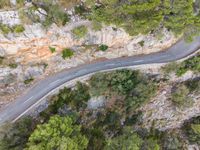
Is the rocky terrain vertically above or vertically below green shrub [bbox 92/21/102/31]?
below

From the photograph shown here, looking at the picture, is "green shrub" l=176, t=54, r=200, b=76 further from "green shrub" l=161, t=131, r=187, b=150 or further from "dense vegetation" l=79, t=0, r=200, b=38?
"green shrub" l=161, t=131, r=187, b=150

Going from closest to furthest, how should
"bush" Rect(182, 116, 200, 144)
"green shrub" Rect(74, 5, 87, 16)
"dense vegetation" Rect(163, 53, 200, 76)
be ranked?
"green shrub" Rect(74, 5, 87, 16) → "dense vegetation" Rect(163, 53, 200, 76) → "bush" Rect(182, 116, 200, 144)

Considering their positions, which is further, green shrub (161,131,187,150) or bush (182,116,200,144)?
green shrub (161,131,187,150)

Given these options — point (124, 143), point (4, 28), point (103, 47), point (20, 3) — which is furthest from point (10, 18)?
point (124, 143)

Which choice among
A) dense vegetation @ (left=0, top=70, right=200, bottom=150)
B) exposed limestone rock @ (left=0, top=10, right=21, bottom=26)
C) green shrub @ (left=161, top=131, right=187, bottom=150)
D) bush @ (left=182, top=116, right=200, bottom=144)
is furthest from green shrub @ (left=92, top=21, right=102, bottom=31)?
bush @ (left=182, top=116, right=200, bottom=144)

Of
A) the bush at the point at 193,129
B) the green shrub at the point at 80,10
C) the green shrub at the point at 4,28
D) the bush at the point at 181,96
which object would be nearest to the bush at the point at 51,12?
the green shrub at the point at 80,10

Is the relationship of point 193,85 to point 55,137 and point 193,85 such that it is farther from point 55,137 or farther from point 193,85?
point 55,137

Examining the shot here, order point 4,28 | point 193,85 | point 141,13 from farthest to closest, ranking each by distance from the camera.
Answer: point 193,85, point 141,13, point 4,28

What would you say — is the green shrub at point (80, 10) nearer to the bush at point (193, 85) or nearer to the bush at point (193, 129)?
the bush at point (193, 85)
